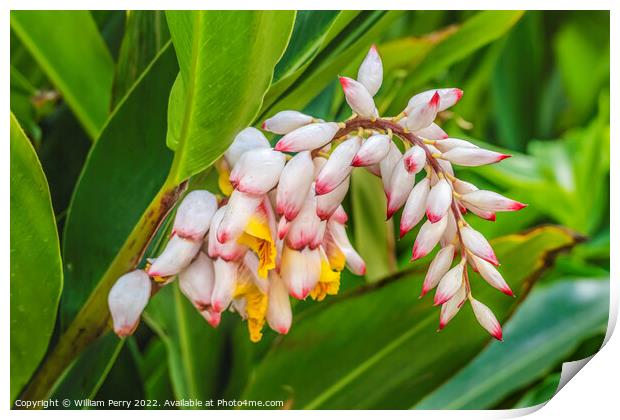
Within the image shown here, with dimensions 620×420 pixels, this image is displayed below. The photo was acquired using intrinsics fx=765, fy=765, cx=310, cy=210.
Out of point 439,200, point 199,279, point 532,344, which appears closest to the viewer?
point 439,200

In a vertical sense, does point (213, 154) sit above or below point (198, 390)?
above

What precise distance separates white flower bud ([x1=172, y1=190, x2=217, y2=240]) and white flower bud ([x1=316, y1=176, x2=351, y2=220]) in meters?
0.11

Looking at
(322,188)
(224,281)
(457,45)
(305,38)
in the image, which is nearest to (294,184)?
(322,188)

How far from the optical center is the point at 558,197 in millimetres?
980

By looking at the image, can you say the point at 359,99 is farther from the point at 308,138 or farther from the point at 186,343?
the point at 186,343

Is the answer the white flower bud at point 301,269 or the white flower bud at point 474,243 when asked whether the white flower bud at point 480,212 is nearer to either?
the white flower bud at point 474,243

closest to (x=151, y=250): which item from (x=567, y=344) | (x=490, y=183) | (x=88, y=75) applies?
(x=88, y=75)

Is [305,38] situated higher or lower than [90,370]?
higher

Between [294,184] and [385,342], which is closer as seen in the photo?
[294,184]

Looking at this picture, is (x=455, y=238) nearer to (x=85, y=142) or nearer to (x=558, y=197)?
(x=558, y=197)

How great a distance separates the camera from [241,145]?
2.54ft

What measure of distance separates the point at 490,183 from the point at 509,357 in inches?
8.9

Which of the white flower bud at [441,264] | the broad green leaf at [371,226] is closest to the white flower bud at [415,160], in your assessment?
the white flower bud at [441,264]

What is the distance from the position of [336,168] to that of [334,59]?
0.21 meters
